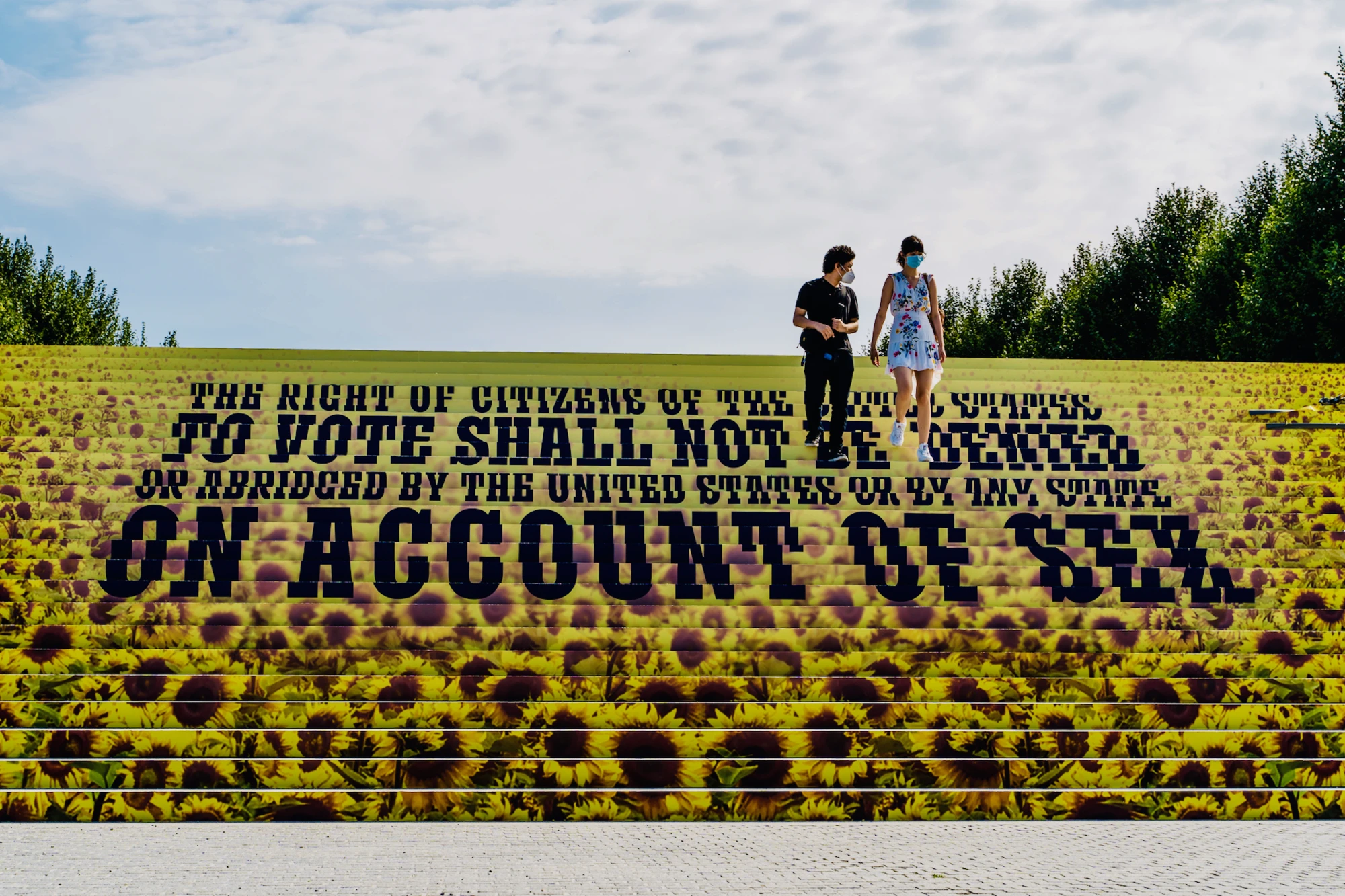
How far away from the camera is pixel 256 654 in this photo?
8.96 metres

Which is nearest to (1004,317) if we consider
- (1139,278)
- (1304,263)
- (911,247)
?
(1139,278)

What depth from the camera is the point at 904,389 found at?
10031mm

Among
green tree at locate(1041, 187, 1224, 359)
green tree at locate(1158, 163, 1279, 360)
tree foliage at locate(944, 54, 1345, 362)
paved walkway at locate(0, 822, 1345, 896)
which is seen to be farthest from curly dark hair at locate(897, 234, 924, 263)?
green tree at locate(1041, 187, 1224, 359)

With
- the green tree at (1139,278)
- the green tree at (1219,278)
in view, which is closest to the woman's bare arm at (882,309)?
the green tree at (1219,278)

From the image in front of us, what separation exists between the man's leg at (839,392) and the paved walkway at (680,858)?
3451mm

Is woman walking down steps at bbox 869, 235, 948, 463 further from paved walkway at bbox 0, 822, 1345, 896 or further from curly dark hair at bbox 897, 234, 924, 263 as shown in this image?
paved walkway at bbox 0, 822, 1345, 896

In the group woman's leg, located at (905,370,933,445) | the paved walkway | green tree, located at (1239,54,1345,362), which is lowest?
the paved walkway

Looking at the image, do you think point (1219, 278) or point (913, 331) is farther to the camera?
point (1219, 278)

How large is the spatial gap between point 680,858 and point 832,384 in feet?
14.8

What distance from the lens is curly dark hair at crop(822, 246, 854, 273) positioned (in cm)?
984

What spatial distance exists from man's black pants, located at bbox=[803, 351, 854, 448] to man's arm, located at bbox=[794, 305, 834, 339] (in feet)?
0.59

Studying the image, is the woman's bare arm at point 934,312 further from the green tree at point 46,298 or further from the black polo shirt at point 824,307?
the green tree at point 46,298

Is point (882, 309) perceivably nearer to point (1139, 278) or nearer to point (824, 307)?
point (824, 307)

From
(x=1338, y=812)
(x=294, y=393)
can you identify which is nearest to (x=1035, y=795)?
(x=1338, y=812)
